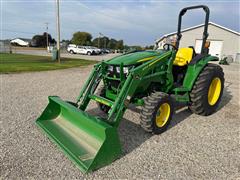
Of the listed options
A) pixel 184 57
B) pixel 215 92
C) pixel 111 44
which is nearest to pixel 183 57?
pixel 184 57

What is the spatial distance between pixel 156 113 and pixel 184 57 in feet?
6.55

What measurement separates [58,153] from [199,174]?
2.08 metres

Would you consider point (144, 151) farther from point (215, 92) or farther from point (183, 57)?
point (215, 92)

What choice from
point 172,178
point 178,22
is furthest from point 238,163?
point 178,22

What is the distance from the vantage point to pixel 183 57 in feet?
15.8

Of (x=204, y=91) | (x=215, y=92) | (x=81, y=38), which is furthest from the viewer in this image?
(x=81, y=38)

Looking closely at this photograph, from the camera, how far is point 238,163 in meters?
3.02

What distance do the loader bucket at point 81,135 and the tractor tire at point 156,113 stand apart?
0.83 m

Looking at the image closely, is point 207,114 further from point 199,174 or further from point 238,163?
point 199,174

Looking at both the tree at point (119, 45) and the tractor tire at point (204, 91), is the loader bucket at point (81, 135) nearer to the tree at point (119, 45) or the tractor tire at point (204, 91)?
the tractor tire at point (204, 91)

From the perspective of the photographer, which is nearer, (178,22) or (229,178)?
(229,178)

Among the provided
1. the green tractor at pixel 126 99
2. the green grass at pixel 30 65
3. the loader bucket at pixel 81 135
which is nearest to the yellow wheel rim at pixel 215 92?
the green tractor at pixel 126 99

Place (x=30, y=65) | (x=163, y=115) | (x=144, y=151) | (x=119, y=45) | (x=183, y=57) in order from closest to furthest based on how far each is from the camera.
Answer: (x=144, y=151), (x=163, y=115), (x=183, y=57), (x=30, y=65), (x=119, y=45)

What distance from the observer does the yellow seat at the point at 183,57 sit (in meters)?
4.74
